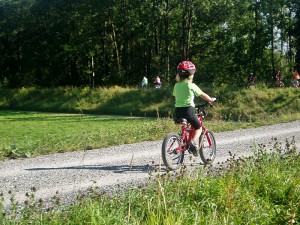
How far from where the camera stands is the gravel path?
22.7 ft

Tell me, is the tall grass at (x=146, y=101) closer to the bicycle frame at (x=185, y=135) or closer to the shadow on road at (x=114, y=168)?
the bicycle frame at (x=185, y=135)

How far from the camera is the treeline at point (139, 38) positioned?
49250mm

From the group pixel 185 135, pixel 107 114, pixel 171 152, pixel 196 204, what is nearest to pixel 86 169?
pixel 171 152

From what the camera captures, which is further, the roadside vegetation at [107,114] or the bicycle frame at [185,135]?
the roadside vegetation at [107,114]

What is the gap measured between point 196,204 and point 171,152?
3560 millimetres

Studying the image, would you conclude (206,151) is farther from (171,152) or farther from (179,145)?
(171,152)

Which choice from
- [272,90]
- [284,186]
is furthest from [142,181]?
[272,90]

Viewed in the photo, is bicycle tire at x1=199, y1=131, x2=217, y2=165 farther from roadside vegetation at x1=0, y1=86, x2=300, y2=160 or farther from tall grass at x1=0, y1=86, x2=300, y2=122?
tall grass at x1=0, y1=86, x2=300, y2=122

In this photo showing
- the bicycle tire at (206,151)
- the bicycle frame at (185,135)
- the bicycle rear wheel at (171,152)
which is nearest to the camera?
the bicycle rear wheel at (171,152)

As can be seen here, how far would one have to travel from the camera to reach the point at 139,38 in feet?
183

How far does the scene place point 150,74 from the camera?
2160 inches

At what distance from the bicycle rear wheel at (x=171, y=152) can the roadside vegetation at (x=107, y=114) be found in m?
3.72

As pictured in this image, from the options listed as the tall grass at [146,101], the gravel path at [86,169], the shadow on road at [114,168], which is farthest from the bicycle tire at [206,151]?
the tall grass at [146,101]

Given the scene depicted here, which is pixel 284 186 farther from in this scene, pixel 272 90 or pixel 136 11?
pixel 136 11
